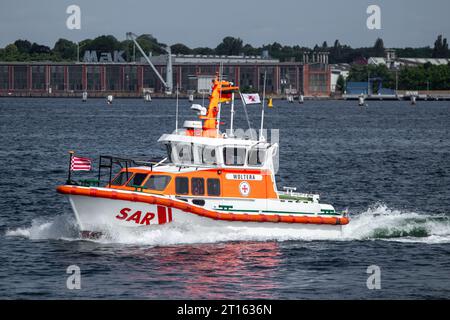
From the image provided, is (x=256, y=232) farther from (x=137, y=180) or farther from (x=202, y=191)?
(x=137, y=180)

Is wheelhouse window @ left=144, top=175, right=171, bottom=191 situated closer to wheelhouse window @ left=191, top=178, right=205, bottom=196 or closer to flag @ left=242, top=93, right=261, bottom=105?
wheelhouse window @ left=191, top=178, right=205, bottom=196

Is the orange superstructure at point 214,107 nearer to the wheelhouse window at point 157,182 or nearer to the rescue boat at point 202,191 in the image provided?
the rescue boat at point 202,191

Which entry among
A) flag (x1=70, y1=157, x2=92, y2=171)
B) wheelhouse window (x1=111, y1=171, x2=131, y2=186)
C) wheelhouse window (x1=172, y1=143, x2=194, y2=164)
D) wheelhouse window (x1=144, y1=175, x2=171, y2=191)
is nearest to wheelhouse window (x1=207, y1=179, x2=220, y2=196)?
wheelhouse window (x1=172, y1=143, x2=194, y2=164)

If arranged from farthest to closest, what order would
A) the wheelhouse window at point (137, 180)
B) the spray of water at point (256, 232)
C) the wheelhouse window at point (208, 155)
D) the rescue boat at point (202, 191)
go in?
1. the wheelhouse window at point (208, 155)
2. the wheelhouse window at point (137, 180)
3. the spray of water at point (256, 232)
4. the rescue boat at point (202, 191)

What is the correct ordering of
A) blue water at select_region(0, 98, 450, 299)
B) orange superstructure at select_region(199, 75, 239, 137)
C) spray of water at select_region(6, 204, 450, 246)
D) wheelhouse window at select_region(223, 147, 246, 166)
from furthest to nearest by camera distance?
orange superstructure at select_region(199, 75, 239, 137)
wheelhouse window at select_region(223, 147, 246, 166)
spray of water at select_region(6, 204, 450, 246)
blue water at select_region(0, 98, 450, 299)

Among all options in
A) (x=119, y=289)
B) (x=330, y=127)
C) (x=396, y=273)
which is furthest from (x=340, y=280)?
(x=330, y=127)

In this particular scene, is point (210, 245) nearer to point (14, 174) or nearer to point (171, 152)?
point (171, 152)

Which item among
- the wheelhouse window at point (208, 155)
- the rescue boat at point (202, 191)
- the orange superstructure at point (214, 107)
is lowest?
the rescue boat at point (202, 191)

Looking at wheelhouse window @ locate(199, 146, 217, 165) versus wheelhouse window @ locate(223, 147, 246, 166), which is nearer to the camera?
wheelhouse window @ locate(199, 146, 217, 165)

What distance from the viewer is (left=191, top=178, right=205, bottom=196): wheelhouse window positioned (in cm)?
3288

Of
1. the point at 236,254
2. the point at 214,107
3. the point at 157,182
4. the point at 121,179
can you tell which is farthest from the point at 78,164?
the point at 236,254

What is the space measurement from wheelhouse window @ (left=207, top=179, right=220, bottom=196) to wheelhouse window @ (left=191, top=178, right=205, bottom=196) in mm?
223

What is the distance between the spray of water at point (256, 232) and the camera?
3228cm

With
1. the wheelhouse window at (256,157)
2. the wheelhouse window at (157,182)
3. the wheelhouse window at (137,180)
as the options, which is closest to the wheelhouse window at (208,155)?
the wheelhouse window at (256,157)
